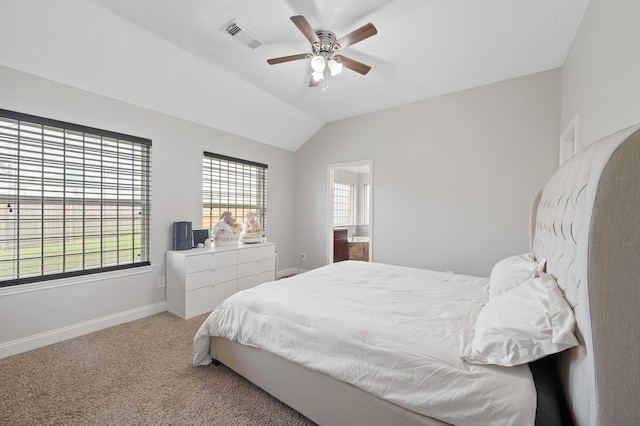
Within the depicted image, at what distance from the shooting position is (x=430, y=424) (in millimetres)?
1093

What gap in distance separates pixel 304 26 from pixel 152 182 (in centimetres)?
243

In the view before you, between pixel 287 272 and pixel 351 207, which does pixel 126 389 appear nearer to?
pixel 287 272

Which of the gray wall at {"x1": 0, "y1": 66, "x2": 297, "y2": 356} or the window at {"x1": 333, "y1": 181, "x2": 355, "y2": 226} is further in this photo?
the window at {"x1": 333, "y1": 181, "x2": 355, "y2": 226}

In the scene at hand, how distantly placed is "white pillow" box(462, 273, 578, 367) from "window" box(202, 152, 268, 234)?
11.6ft

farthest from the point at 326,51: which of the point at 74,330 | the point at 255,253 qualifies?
the point at 74,330

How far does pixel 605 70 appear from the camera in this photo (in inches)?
64.8

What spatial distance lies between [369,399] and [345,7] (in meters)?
2.59

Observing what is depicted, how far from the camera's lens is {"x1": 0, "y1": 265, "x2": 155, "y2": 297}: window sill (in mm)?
2229

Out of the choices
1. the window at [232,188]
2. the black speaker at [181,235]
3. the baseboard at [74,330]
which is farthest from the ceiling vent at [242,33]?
the baseboard at [74,330]

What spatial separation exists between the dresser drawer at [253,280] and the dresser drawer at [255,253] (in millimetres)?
247

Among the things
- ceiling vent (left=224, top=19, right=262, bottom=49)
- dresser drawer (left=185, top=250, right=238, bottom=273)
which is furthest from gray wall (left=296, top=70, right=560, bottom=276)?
ceiling vent (left=224, top=19, right=262, bottom=49)

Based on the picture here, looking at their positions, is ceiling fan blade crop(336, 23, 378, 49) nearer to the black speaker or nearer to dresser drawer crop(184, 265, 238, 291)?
the black speaker

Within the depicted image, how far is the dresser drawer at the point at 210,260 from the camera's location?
303 centimetres

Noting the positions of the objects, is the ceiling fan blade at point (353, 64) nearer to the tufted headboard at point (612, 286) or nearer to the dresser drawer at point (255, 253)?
the tufted headboard at point (612, 286)
